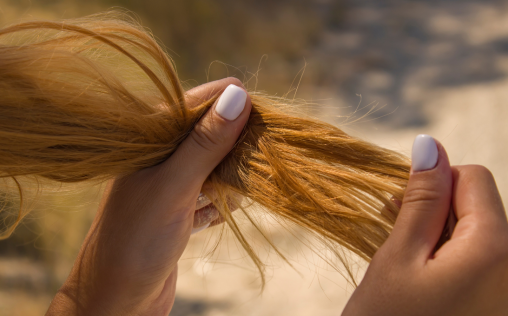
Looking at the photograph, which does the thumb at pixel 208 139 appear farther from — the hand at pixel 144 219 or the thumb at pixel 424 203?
the thumb at pixel 424 203

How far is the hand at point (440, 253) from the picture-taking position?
564 mm

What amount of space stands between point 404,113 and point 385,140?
341 millimetres

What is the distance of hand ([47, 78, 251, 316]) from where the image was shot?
2.70ft

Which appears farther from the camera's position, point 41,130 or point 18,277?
point 18,277

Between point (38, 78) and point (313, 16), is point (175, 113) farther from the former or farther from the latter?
point (313, 16)

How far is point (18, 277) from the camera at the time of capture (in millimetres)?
2186

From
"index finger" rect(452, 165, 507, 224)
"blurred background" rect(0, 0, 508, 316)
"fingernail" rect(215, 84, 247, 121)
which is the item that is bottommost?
"blurred background" rect(0, 0, 508, 316)

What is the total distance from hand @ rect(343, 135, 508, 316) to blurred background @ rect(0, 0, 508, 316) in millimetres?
1265

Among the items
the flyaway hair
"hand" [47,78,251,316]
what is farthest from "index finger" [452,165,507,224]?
"hand" [47,78,251,316]

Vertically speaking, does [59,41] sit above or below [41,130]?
above

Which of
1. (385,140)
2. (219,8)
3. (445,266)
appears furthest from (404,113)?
(445,266)

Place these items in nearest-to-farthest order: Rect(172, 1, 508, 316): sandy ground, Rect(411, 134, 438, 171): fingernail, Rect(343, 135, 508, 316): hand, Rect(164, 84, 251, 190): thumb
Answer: Rect(343, 135, 508, 316): hand < Rect(411, 134, 438, 171): fingernail < Rect(164, 84, 251, 190): thumb < Rect(172, 1, 508, 316): sandy ground

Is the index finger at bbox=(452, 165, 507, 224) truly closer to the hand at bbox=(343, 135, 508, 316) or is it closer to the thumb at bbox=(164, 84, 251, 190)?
the hand at bbox=(343, 135, 508, 316)

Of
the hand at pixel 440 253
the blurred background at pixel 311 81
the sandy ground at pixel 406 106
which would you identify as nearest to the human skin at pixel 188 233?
the hand at pixel 440 253
